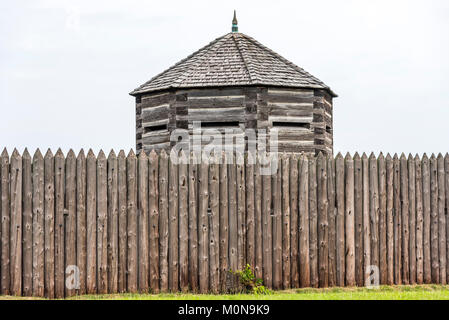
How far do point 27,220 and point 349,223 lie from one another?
5.37 m

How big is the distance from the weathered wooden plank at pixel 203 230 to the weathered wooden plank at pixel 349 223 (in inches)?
97.8

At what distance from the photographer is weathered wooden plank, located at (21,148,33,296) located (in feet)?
34.3

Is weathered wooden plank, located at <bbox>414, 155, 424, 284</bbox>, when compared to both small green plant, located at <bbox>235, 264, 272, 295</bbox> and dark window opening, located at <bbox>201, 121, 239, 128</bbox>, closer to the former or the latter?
small green plant, located at <bbox>235, 264, 272, 295</bbox>

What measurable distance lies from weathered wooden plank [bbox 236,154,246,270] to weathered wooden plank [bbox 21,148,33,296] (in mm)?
3313

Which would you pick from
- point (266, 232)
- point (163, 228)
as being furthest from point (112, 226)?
point (266, 232)

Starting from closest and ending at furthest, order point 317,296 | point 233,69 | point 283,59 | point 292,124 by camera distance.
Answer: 1. point 317,296
2. point 292,124
3. point 233,69
4. point 283,59

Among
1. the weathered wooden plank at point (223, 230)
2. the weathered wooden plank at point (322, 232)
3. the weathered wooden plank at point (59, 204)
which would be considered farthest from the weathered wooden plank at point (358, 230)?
the weathered wooden plank at point (59, 204)

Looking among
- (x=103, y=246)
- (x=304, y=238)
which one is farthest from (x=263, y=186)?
(x=103, y=246)

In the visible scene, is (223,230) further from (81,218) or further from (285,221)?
(81,218)

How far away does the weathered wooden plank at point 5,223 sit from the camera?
10.5m

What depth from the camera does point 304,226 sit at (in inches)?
439

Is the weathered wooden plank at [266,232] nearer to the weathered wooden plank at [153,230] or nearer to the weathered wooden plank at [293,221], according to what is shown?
the weathered wooden plank at [293,221]

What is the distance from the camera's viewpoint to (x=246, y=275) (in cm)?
1080

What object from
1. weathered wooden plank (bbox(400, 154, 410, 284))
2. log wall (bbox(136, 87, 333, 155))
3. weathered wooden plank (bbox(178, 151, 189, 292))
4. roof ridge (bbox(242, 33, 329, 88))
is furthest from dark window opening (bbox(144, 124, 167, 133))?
weathered wooden plank (bbox(400, 154, 410, 284))
